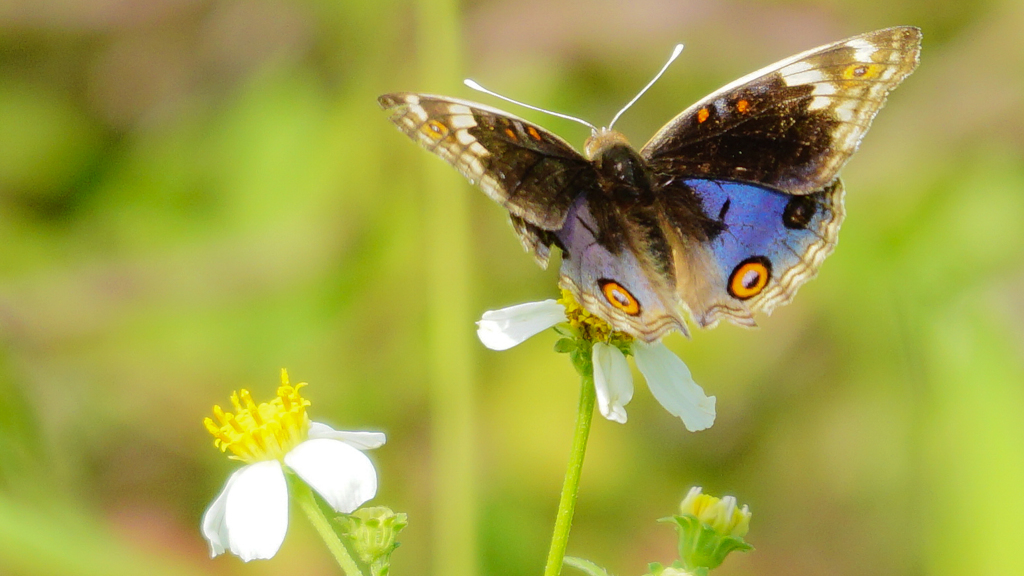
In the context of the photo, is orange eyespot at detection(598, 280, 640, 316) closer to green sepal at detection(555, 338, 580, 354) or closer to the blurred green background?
green sepal at detection(555, 338, 580, 354)

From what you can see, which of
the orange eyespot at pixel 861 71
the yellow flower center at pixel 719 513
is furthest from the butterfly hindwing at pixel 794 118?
the yellow flower center at pixel 719 513

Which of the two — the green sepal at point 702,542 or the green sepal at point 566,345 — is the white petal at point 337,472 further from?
the green sepal at point 702,542

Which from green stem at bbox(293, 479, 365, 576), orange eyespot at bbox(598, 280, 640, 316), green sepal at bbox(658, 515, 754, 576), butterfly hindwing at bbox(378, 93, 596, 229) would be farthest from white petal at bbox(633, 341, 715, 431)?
green stem at bbox(293, 479, 365, 576)

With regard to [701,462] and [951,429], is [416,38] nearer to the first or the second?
[701,462]

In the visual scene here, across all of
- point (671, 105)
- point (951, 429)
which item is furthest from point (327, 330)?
point (951, 429)

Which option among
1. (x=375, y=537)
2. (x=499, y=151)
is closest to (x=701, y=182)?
(x=499, y=151)
